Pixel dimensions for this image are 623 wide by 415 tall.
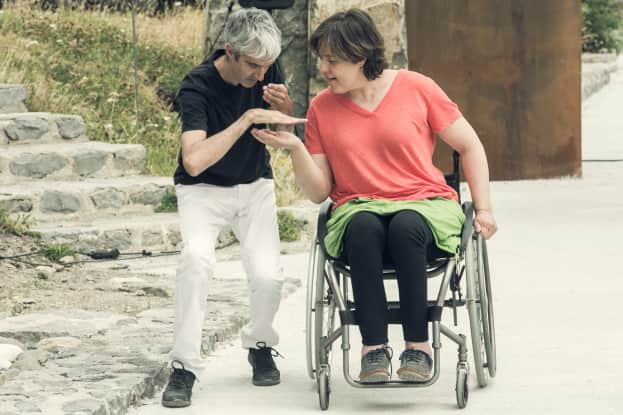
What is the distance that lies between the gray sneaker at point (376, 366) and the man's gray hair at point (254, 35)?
1116mm

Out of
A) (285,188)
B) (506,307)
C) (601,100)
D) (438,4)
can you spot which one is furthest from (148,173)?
(601,100)

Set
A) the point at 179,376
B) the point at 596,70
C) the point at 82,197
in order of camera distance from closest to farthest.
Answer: the point at 179,376 → the point at 82,197 → the point at 596,70

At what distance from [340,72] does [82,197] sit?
4324 millimetres

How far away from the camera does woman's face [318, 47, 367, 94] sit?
5.14 meters

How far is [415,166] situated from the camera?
5203 mm

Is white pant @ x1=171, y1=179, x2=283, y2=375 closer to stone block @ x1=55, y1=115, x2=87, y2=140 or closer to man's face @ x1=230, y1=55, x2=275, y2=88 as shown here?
man's face @ x1=230, y1=55, x2=275, y2=88

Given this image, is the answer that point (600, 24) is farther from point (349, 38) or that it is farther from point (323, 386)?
point (323, 386)

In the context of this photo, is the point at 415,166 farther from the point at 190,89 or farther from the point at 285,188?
the point at 285,188

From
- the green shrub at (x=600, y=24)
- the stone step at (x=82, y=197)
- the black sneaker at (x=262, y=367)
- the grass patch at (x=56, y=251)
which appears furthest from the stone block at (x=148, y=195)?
the green shrub at (x=600, y=24)

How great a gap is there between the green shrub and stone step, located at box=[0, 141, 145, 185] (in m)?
16.2

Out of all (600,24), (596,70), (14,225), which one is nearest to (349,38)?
(14,225)

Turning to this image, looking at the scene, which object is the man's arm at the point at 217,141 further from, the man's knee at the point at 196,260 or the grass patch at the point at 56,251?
the grass patch at the point at 56,251

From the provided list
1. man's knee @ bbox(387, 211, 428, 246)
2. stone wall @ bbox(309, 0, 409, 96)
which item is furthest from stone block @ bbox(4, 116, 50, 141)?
man's knee @ bbox(387, 211, 428, 246)

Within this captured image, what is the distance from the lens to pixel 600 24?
25812 millimetres
